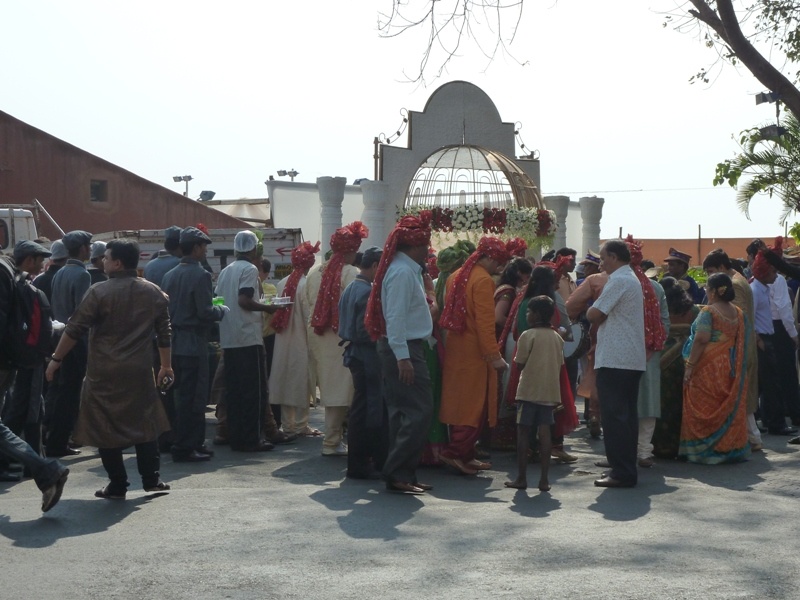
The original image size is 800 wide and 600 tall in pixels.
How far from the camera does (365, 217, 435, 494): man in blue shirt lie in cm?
808

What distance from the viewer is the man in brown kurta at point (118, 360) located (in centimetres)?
765

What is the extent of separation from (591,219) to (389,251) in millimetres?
15867

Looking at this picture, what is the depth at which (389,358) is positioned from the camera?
8195mm

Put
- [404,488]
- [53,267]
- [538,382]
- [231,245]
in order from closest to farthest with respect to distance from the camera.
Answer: [404,488] → [538,382] → [53,267] → [231,245]

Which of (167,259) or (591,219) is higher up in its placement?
(591,219)

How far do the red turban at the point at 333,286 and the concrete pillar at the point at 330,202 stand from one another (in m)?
8.65

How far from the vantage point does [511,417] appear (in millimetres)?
10398

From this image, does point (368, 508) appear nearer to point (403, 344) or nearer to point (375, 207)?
point (403, 344)

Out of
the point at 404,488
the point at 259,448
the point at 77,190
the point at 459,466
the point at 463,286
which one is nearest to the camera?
the point at 404,488

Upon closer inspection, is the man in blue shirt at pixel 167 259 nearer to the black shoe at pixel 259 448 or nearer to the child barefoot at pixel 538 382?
the black shoe at pixel 259 448

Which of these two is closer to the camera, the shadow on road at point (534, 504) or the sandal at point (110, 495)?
the shadow on road at point (534, 504)

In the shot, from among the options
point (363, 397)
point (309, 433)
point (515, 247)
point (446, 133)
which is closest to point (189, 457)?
point (363, 397)

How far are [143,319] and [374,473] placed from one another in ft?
7.80

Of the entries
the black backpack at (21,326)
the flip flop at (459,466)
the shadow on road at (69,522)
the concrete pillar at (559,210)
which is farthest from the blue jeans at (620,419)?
the concrete pillar at (559,210)
